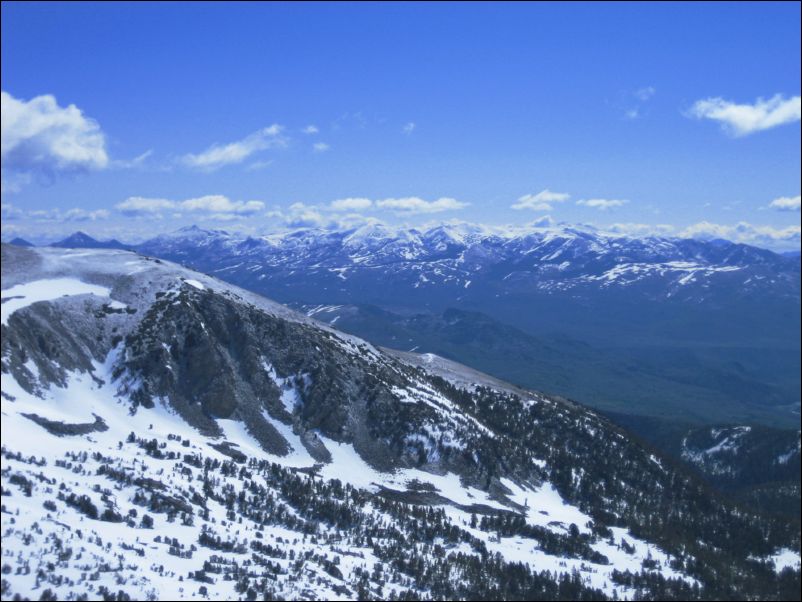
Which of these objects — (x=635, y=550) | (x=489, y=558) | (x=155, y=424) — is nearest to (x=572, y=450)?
(x=635, y=550)

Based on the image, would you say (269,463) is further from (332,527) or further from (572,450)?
(572,450)

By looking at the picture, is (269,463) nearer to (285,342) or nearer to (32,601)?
(285,342)

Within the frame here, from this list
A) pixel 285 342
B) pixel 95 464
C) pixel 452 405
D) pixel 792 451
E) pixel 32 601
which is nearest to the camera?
pixel 32 601

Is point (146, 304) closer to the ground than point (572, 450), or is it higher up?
higher up

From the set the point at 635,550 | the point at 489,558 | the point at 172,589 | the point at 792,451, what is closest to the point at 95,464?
the point at 172,589

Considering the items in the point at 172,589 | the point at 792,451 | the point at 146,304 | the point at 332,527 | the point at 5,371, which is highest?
the point at 146,304

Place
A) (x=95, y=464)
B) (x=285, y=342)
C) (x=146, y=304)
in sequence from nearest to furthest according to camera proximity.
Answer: (x=95, y=464)
(x=146, y=304)
(x=285, y=342)

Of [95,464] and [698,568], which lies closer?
[95,464]
